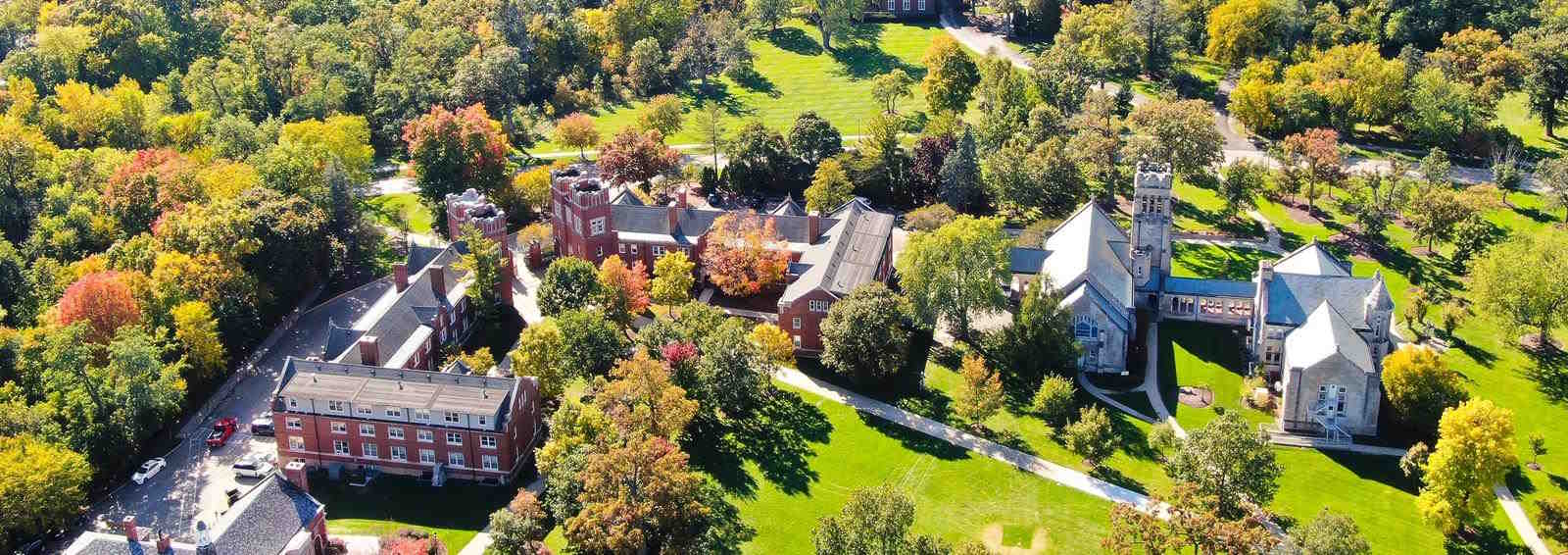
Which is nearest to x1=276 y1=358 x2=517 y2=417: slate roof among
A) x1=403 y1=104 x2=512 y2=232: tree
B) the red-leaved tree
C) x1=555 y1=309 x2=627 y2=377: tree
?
x1=555 y1=309 x2=627 y2=377: tree

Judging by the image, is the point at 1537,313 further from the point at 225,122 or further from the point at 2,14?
the point at 2,14

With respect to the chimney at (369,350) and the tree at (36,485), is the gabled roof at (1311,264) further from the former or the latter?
the tree at (36,485)

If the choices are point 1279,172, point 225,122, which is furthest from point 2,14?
point 1279,172

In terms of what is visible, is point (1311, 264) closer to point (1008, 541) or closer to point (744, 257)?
point (1008, 541)

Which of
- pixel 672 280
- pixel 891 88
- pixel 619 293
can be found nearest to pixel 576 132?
pixel 891 88

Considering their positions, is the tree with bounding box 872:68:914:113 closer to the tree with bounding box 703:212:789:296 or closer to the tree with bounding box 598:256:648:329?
the tree with bounding box 703:212:789:296

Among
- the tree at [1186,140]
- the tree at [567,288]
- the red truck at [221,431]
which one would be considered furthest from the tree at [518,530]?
A: the tree at [1186,140]
